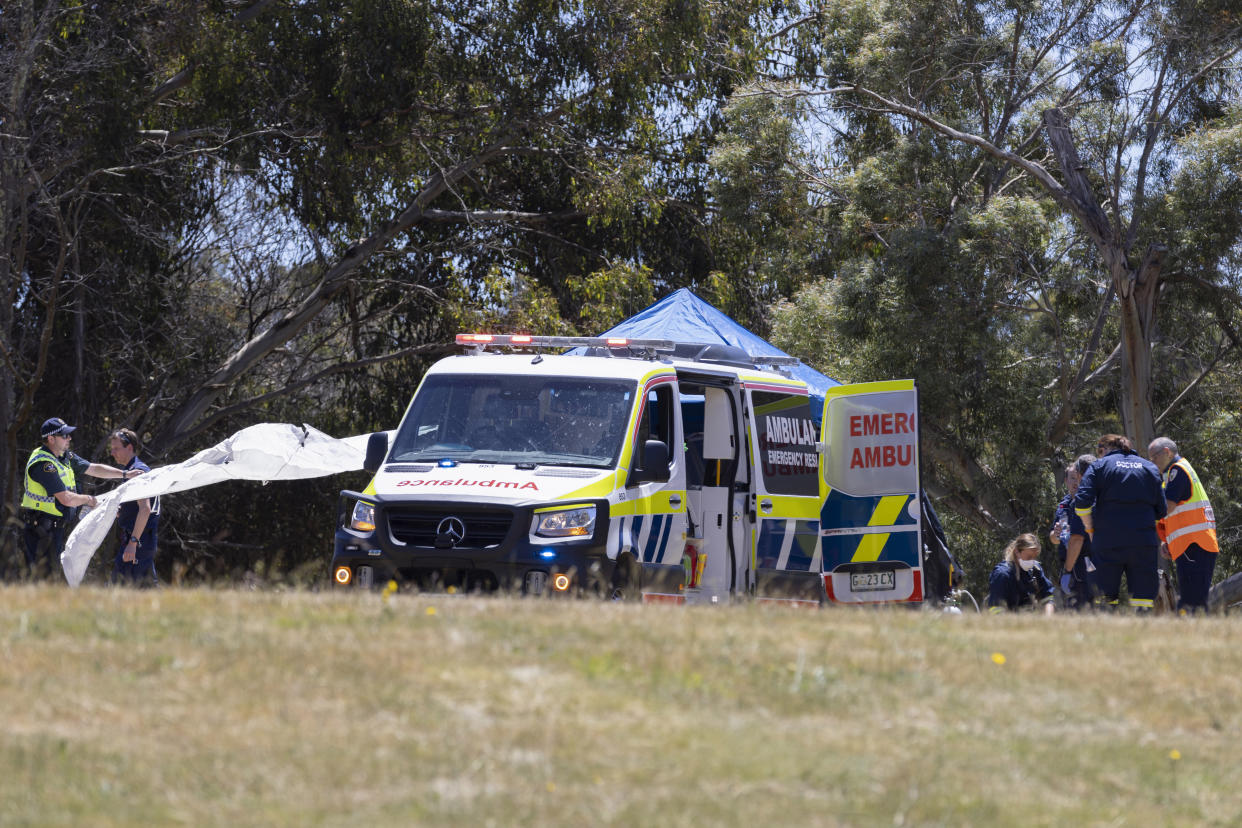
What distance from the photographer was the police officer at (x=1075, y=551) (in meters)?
12.8

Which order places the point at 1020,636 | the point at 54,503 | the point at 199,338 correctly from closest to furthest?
the point at 1020,636
the point at 54,503
the point at 199,338

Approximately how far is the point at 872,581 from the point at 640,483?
2919mm

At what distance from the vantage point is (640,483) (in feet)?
35.0

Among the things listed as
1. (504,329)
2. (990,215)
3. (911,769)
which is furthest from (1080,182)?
(911,769)

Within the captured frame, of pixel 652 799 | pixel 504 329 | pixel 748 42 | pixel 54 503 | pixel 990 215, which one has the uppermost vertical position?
pixel 748 42

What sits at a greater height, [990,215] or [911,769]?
[990,215]

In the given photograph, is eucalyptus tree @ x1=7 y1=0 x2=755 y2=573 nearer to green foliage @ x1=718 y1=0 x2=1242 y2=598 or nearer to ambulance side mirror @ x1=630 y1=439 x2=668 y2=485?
green foliage @ x1=718 y1=0 x2=1242 y2=598

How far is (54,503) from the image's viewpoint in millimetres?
12805

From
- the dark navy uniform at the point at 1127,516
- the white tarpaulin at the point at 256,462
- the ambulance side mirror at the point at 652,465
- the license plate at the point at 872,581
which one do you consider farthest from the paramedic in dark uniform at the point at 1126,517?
the white tarpaulin at the point at 256,462

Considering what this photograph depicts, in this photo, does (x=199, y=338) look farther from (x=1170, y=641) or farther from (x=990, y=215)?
(x=1170, y=641)

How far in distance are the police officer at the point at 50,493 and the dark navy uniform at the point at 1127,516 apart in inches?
315

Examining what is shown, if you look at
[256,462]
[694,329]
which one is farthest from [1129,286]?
[256,462]

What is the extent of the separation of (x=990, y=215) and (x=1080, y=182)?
1.46 meters

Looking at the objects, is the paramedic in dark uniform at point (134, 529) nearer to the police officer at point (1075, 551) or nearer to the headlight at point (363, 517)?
Result: the headlight at point (363, 517)
